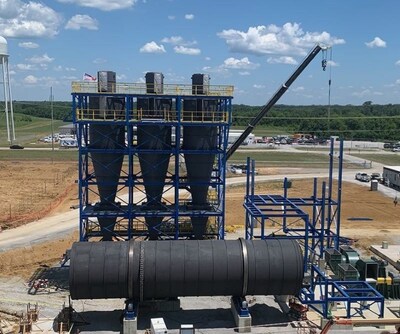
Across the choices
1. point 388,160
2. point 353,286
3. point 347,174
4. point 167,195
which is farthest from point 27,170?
point 388,160

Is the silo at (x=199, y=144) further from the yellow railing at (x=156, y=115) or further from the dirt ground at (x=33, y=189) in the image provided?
the dirt ground at (x=33, y=189)

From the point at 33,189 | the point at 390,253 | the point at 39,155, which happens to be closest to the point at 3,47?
the point at 39,155

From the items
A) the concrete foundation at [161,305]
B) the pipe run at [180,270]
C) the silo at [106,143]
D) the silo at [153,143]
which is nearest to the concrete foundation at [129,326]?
the pipe run at [180,270]

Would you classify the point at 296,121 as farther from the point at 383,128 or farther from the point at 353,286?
the point at 353,286

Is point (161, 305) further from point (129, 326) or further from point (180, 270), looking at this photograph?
point (180, 270)

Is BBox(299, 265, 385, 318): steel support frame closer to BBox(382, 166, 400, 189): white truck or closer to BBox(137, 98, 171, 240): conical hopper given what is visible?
BBox(137, 98, 171, 240): conical hopper

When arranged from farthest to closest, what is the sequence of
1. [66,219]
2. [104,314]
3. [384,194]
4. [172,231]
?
[384,194] < [66,219] < [172,231] < [104,314]

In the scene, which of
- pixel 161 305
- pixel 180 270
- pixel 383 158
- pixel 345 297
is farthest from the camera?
pixel 383 158
